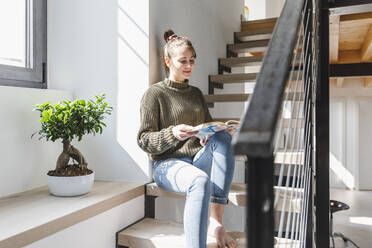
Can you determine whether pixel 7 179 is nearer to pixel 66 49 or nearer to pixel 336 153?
pixel 66 49

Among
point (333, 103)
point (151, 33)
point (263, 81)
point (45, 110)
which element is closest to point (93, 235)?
point (45, 110)

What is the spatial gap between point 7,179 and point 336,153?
20.6ft

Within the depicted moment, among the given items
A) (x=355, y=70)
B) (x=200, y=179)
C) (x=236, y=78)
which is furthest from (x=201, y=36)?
(x=355, y=70)

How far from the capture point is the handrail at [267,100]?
16.5 inches

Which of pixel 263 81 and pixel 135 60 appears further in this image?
pixel 135 60

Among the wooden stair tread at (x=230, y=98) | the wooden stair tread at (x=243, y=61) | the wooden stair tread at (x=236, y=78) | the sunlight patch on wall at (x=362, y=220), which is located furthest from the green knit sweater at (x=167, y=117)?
the sunlight patch on wall at (x=362, y=220)

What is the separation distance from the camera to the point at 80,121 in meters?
1.68

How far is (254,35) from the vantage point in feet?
11.2

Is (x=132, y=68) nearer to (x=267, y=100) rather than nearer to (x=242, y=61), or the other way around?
(x=242, y=61)

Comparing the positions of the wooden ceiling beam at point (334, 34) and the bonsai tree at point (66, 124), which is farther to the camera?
the wooden ceiling beam at point (334, 34)

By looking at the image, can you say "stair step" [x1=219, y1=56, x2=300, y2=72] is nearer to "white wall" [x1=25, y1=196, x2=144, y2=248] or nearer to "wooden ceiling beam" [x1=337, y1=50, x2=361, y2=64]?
"wooden ceiling beam" [x1=337, y1=50, x2=361, y2=64]

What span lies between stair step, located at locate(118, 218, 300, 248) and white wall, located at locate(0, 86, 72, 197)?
1.84ft

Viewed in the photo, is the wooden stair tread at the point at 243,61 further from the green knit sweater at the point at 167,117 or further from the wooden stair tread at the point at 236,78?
the green knit sweater at the point at 167,117

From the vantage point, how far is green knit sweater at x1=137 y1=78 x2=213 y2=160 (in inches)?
64.5
